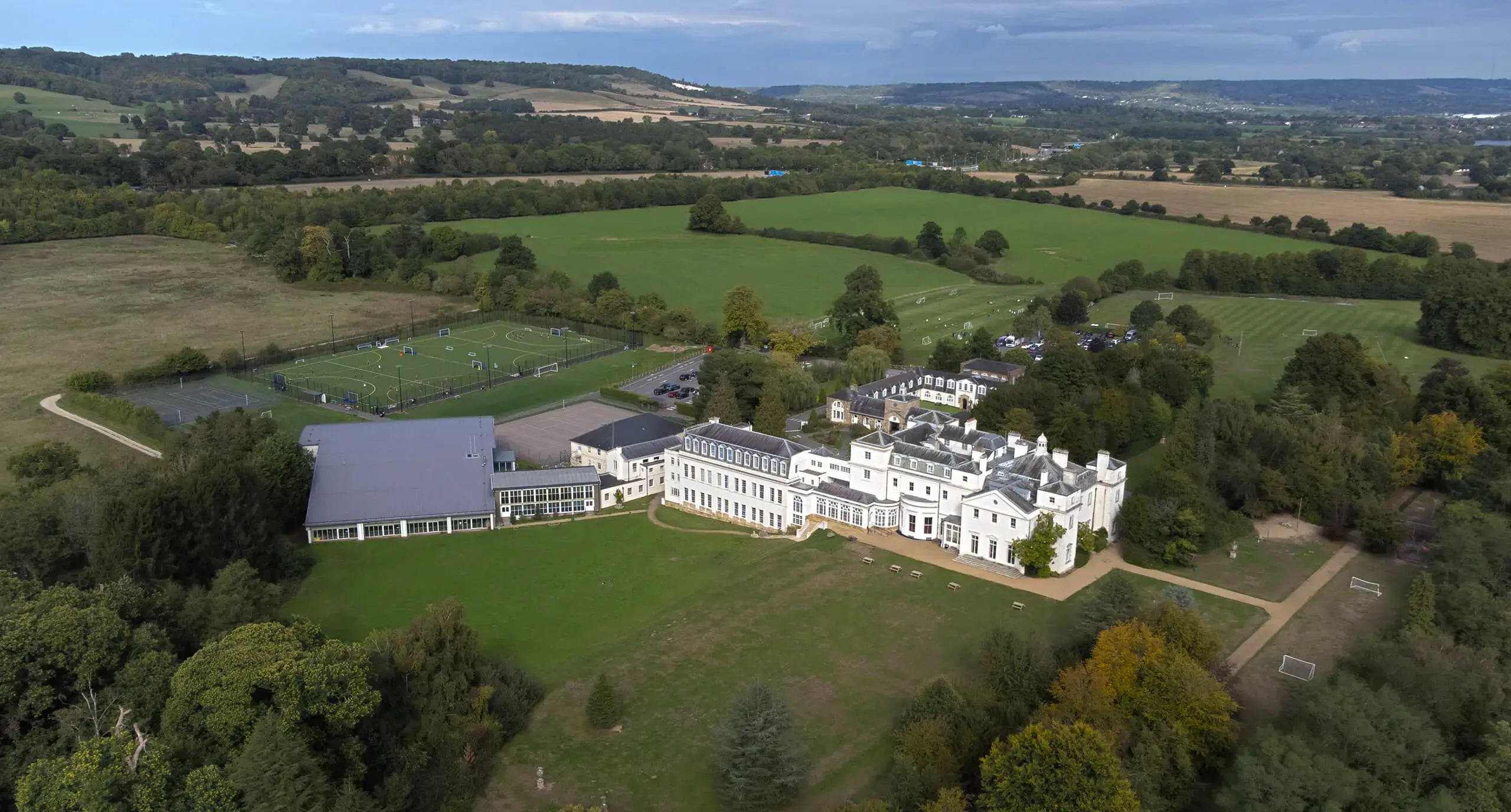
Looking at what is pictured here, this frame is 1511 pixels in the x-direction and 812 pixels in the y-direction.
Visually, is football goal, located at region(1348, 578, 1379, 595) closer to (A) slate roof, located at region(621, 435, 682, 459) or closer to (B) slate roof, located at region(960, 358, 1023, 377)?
(B) slate roof, located at region(960, 358, 1023, 377)

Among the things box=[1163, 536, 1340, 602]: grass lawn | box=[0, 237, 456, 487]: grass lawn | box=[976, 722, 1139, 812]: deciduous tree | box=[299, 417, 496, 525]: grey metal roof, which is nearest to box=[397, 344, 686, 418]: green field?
box=[299, 417, 496, 525]: grey metal roof

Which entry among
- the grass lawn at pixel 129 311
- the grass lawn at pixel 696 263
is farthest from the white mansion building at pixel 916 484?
the grass lawn at pixel 696 263

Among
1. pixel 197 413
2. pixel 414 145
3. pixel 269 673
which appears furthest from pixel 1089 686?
pixel 414 145

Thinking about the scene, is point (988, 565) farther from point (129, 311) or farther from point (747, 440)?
point (129, 311)

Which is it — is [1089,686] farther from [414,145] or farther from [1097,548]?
[414,145]

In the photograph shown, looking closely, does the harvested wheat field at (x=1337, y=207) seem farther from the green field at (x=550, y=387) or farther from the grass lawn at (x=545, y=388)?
the grass lawn at (x=545, y=388)

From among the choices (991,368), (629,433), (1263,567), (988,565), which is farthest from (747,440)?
(991,368)
